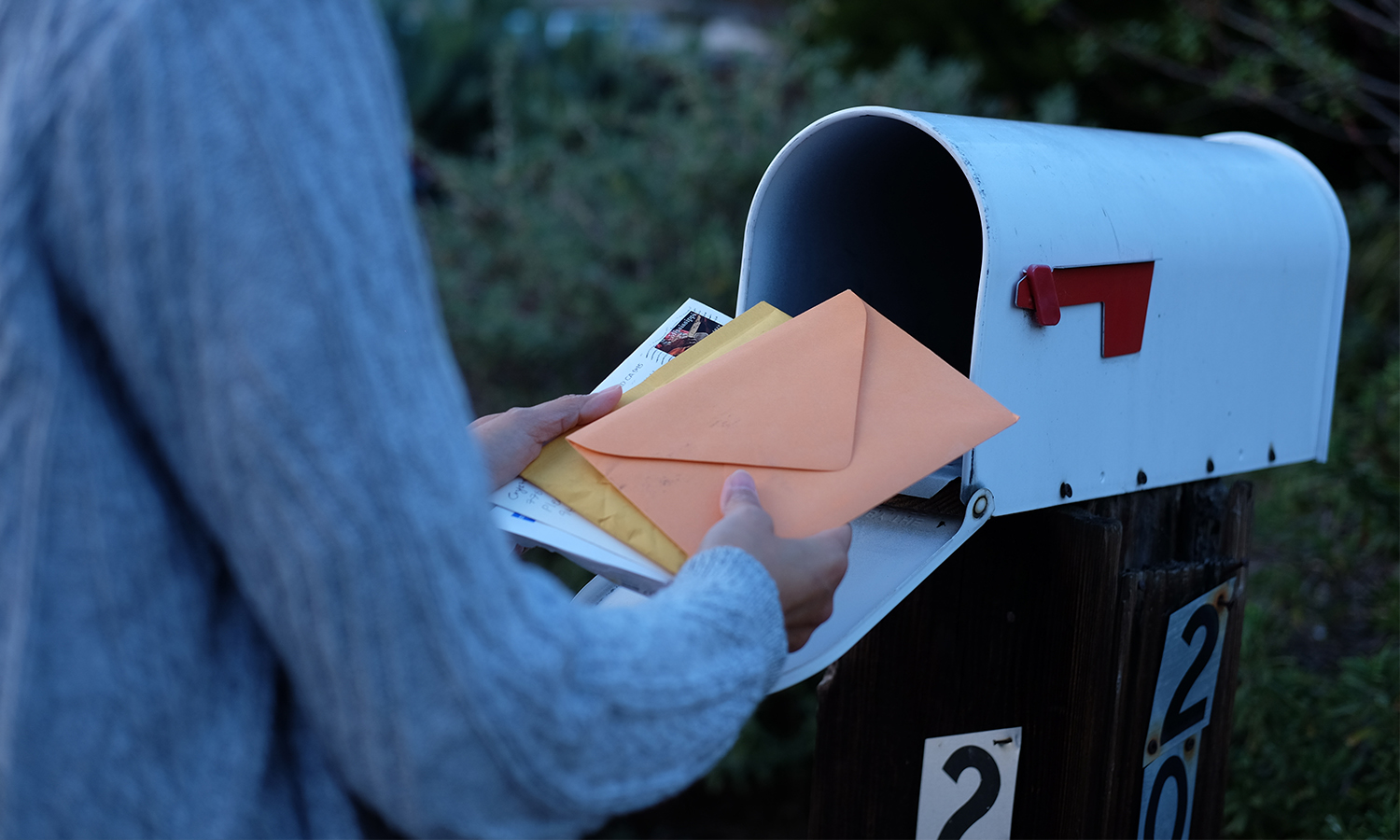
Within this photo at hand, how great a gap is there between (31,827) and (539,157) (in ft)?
10.8

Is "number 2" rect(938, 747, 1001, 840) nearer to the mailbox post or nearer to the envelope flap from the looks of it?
the mailbox post

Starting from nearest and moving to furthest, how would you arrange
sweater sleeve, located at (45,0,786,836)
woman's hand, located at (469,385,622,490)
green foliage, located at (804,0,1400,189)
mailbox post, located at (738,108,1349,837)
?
sweater sleeve, located at (45,0,786,836) → woman's hand, located at (469,385,622,490) → mailbox post, located at (738,108,1349,837) → green foliage, located at (804,0,1400,189)

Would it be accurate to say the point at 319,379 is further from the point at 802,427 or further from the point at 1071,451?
the point at 1071,451

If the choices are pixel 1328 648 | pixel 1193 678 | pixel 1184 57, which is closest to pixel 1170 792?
pixel 1193 678

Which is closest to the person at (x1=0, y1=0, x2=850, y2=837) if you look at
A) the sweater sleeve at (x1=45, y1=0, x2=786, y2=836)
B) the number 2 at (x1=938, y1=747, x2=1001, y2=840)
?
the sweater sleeve at (x1=45, y1=0, x2=786, y2=836)

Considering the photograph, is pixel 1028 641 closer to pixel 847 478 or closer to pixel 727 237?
pixel 847 478

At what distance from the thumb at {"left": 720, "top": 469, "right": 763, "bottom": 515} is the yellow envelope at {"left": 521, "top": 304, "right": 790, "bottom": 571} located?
6cm

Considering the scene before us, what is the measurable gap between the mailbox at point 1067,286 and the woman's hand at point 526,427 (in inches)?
13.2

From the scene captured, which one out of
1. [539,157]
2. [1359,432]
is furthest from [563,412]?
[539,157]

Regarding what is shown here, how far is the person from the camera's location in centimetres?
57

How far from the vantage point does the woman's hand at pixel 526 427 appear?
117 cm

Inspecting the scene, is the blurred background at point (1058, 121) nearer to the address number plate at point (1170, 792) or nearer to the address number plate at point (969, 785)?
the address number plate at point (1170, 792)

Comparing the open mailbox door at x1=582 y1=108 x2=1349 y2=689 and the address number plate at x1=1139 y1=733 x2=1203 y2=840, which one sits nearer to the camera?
the open mailbox door at x1=582 y1=108 x2=1349 y2=689

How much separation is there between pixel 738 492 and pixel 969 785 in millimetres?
768
